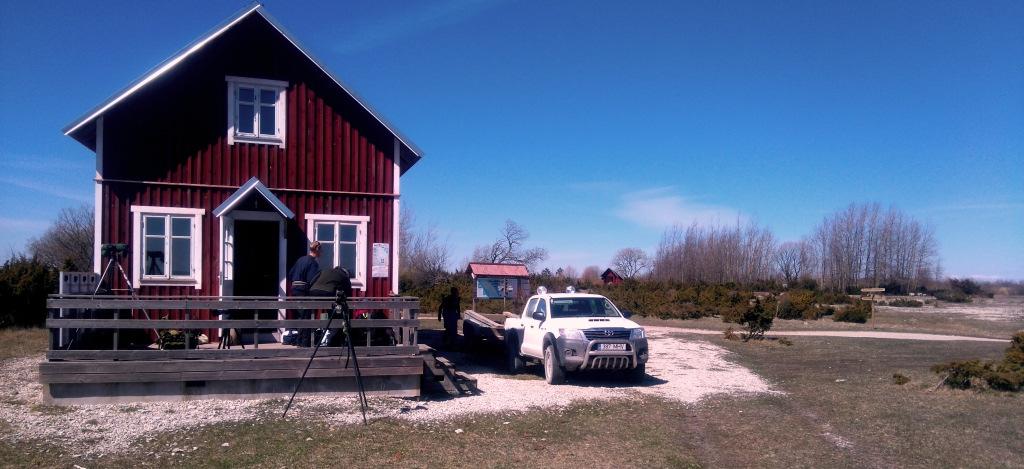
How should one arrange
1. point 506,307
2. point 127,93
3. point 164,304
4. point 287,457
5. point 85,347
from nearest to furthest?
point 287,457
point 164,304
point 85,347
point 127,93
point 506,307

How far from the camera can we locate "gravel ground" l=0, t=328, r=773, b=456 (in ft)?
28.9

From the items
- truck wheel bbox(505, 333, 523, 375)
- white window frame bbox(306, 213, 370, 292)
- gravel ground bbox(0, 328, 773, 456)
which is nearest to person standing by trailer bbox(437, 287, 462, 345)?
truck wheel bbox(505, 333, 523, 375)

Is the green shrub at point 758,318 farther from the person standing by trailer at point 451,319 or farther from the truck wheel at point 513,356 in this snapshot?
the truck wheel at point 513,356

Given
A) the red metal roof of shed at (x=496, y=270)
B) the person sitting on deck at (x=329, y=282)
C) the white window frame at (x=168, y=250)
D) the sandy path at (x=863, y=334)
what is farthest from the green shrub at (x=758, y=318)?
the white window frame at (x=168, y=250)

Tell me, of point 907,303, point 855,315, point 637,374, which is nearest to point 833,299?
point 907,303

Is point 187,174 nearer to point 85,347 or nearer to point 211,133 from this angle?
point 211,133

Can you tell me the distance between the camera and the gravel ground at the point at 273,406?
8805mm

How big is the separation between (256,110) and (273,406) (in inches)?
257

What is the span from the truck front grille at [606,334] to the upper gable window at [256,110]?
7083 mm

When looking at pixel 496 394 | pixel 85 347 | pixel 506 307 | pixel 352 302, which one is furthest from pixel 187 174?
pixel 506 307

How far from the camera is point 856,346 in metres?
22.2

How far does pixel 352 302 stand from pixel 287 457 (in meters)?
3.90

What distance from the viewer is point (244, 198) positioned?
13.6 m

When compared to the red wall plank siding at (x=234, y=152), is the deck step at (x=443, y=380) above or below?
below
